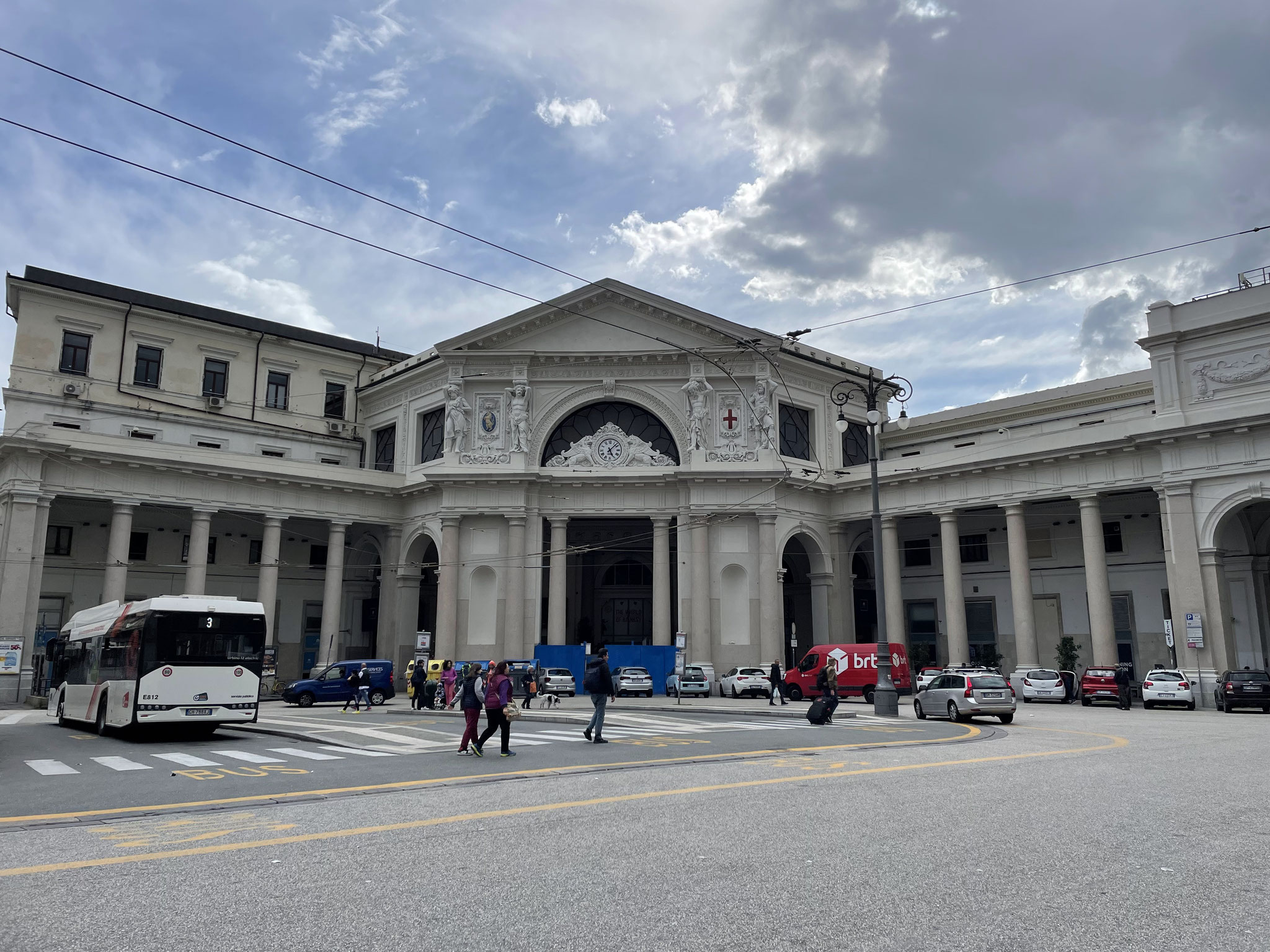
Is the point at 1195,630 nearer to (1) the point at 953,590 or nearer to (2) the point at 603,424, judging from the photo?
(1) the point at 953,590

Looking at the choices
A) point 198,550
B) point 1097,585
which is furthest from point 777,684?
point 198,550

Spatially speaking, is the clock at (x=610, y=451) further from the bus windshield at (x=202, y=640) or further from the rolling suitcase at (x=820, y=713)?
the bus windshield at (x=202, y=640)

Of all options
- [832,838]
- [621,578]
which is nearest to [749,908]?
[832,838]

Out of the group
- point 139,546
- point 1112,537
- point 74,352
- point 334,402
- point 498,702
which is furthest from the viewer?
point 334,402

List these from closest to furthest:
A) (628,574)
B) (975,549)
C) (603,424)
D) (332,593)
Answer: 1. (332,593)
2. (603,424)
3. (975,549)
4. (628,574)

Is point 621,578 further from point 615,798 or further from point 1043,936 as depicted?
point 1043,936

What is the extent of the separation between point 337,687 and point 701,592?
16.0 m

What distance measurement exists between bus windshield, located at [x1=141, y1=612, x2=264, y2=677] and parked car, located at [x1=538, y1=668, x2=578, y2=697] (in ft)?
64.7

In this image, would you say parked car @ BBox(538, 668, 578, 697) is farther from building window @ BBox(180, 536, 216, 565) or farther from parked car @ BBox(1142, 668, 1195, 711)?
parked car @ BBox(1142, 668, 1195, 711)

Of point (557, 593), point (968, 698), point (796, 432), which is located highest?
point (796, 432)

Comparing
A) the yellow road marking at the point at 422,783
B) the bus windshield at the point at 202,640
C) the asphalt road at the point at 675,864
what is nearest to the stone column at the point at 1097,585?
the yellow road marking at the point at 422,783

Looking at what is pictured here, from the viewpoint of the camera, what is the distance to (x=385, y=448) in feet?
172

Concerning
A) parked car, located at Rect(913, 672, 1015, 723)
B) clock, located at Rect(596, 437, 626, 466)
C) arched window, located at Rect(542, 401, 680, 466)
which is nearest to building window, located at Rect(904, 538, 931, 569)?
arched window, located at Rect(542, 401, 680, 466)

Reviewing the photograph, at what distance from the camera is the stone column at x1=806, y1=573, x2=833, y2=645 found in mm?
45250
